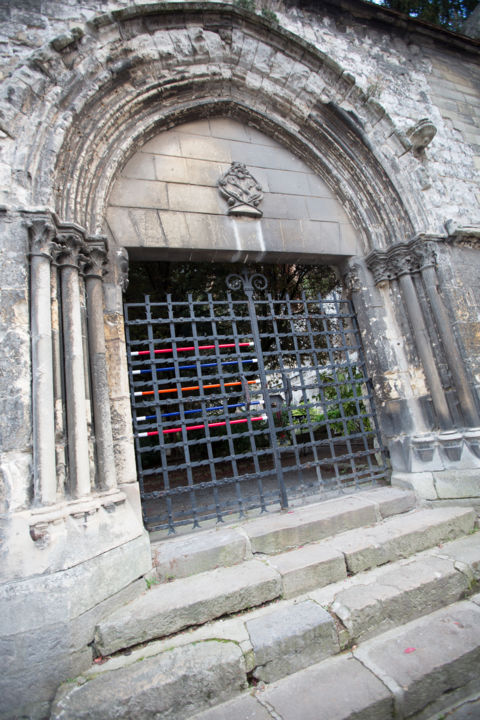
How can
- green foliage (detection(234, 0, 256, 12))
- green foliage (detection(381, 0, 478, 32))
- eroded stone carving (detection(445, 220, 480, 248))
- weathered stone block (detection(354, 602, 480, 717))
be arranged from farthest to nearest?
1. green foliage (detection(381, 0, 478, 32))
2. eroded stone carving (detection(445, 220, 480, 248))
3. green foliage (detection(234, 0, 256, 12))
4. weathered stone block (detection(354, 602, 480, 717))

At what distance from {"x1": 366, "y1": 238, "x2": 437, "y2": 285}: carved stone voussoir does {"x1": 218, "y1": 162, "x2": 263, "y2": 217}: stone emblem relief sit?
4.49ft

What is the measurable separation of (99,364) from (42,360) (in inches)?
16.7

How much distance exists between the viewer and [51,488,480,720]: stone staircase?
167 cm

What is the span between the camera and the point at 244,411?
13.1 feet

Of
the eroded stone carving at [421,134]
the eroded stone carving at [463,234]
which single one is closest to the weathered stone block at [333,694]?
the eroded stone carving at [463,234]

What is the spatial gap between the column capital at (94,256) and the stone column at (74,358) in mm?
55

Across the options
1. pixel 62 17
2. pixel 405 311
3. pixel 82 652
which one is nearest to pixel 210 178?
pixel 62 17

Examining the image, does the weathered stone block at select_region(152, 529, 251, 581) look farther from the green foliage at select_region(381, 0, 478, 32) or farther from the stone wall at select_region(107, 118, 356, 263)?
the green foliage at select_region(381, 0, 478, 32)

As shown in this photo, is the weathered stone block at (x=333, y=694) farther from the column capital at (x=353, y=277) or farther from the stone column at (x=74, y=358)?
the column capital at (x=353, y=277)

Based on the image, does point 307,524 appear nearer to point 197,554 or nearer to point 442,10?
point 197,554

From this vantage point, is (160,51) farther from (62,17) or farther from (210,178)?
(210,178)

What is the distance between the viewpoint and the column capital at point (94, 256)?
2834mm

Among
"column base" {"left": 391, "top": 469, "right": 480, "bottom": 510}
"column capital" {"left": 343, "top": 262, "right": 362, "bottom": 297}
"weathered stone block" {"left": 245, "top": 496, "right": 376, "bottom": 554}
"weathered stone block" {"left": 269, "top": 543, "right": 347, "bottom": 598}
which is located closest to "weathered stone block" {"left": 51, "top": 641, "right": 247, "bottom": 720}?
"weathered stone block" {"left": 269, "top": 543, "right": 347, "bottom": 598}

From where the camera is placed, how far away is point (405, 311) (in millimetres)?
3865
